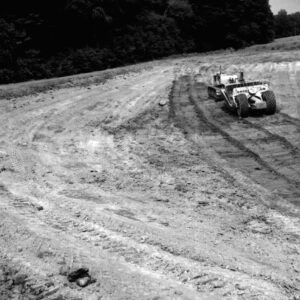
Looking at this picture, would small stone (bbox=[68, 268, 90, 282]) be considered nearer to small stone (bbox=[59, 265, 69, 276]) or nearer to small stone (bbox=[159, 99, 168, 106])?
small stone (bbox=[59, 265, 69, 276])

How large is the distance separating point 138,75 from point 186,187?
19.7 meters

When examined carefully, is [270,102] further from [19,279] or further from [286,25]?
[286,25]

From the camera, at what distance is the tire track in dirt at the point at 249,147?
816 cm

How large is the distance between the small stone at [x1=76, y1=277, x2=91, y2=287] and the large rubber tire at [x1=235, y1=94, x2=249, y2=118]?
33.2 ft

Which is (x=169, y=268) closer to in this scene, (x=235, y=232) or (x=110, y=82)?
(x=235, y=232)

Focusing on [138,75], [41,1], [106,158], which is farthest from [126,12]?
[106,158]

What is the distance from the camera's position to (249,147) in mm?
10617

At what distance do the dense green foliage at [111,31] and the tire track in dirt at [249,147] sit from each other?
55.2ft

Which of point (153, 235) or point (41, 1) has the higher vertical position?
point (41, 1)

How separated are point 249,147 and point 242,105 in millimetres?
3490

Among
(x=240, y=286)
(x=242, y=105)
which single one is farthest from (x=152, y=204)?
(x=242, y=105)

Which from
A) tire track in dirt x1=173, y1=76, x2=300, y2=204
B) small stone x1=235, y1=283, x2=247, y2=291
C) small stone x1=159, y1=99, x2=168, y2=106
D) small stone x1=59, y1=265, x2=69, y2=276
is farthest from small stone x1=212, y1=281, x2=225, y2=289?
small stone x1=159, y1=99, x2=168, y2=106

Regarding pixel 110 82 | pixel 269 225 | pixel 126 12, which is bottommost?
pixel 269 225

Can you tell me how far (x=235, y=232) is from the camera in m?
6.12
